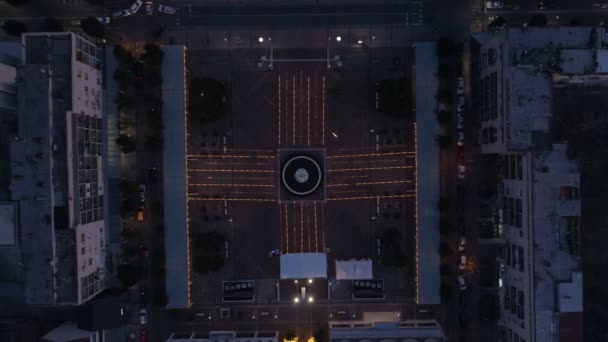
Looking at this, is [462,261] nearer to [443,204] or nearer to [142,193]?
[443,204]

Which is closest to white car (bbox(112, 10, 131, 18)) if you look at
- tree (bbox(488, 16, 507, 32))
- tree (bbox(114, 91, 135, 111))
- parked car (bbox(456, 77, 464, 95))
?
tree (bbox(114, 91, 135, 111))

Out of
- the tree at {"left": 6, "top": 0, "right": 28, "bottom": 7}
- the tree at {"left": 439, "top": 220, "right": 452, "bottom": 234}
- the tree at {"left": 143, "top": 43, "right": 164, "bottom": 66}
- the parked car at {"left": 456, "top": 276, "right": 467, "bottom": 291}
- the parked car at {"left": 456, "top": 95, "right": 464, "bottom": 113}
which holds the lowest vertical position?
the parked car at {"left": 456, "top": 276, "right": 467, "bottom": 291}

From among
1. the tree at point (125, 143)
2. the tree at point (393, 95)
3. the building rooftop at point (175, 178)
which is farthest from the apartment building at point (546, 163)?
the tree at point (125, 143)

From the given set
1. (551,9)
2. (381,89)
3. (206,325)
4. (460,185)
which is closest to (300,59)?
(381,89)

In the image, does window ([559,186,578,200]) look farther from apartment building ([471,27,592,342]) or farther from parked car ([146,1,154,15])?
parked car ([146,1,154,15])

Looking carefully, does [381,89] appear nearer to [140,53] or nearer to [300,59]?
[300,59]

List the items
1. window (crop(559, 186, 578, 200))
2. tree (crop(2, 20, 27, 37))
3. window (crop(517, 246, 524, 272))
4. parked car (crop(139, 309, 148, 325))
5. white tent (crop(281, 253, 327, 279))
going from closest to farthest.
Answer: window (crop(559, 186, 578, 200))
window (crop(517, 246, 524, 272))
tree (crop(2, 20, 27, 37))
white tent (crop(281, 253, 327, 279))
parked car (crop(139, 309, 148, 325))

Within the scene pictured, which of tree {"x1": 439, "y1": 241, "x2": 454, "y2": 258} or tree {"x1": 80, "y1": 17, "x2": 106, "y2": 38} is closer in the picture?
tree {"x1": 80, "y1": 17, "x2": 106, "y2": 38}

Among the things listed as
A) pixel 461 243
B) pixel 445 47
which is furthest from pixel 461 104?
pixel 461 243
